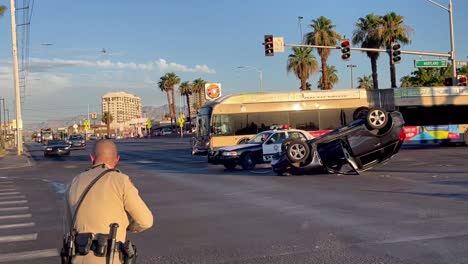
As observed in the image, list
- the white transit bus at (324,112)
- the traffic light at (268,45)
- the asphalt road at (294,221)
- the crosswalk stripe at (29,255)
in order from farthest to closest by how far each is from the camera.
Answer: the traffic light at (268,45) < the white transit bus at (324,112) < the crosswalk stripe at (29,255) < the asphalt road at (294,221)

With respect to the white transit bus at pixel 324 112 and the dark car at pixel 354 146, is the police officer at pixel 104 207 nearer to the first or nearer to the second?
the dark car at pixel 354 146

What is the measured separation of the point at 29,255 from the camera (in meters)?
8.09

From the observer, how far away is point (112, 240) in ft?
12.4

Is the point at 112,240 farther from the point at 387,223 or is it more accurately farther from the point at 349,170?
the point at 349,170

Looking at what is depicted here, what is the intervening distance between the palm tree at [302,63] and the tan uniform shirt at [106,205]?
56.9 metres

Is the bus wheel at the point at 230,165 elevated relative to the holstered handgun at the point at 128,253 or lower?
lower

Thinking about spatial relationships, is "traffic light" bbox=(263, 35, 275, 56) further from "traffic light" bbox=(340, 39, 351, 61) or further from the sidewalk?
the sidewalk

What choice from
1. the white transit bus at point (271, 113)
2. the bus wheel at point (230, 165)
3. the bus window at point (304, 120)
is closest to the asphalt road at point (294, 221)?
the bus wheel at point (230, 165)

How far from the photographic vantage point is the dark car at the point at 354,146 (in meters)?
17.5

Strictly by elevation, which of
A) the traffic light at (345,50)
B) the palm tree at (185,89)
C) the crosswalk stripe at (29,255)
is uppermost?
the palm tree at (185,89)

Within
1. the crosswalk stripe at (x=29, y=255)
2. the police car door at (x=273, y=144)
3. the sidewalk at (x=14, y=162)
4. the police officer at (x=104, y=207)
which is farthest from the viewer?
the sidewalk at (x=14, y=162)

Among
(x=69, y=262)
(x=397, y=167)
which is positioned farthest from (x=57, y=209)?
(x=397, y=167)

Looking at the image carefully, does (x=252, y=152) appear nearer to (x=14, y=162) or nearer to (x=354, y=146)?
(x=354, y=146)

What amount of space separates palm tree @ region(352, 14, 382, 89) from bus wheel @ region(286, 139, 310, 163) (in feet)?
101
